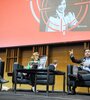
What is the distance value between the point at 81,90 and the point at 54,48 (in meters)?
1.27

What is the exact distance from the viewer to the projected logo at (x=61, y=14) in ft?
20.3

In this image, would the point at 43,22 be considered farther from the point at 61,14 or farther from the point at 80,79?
the point at 80,79

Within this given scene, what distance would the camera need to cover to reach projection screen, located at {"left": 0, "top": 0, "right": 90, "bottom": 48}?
6.20 meters

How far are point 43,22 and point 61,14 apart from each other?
53 centimetres

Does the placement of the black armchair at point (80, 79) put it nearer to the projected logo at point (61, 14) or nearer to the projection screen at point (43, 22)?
the projection screen at point (43, 22)

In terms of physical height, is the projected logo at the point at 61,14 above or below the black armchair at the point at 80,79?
above

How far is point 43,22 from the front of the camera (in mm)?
6766

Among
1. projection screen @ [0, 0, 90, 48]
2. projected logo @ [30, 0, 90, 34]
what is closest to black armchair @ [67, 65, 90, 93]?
projection screen @ [0, 0, 90, 48]

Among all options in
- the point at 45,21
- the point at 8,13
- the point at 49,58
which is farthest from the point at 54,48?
the point at 8,13

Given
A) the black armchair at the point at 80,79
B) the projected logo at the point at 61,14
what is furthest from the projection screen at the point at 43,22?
the black armchair at the point at 80,79

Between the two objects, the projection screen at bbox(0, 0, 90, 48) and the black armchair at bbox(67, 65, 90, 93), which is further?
the projection screen at bbox(0, 0, 90, 48)

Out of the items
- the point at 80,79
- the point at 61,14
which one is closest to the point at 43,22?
the point at 61,14

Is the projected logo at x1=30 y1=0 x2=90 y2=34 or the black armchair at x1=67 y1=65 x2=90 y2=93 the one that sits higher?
the projected logo at x1=30 y1=0 x2=90 y2=34

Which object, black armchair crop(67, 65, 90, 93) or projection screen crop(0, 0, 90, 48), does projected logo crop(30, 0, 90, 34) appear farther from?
black armchair crop(67, 65, 90, 93)
